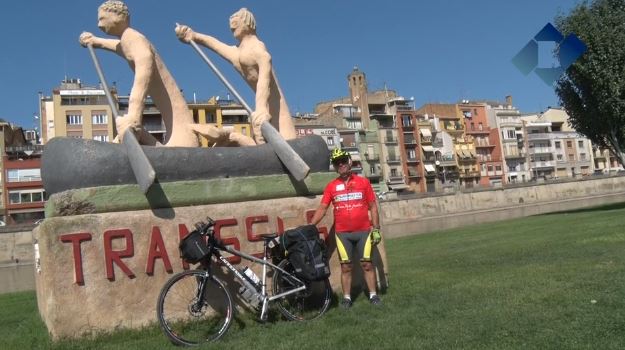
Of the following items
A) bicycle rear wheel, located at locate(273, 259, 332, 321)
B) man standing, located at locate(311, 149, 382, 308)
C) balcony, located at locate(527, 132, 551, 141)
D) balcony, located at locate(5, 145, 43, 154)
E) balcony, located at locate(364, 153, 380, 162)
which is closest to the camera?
bicycle rear wheel, located at locate(273, 259, 332, 321)

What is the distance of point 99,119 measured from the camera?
225 feet

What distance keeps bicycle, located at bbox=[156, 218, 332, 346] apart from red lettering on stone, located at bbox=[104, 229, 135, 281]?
53cm

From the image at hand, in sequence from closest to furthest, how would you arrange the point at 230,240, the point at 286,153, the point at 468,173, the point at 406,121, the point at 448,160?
the point at 230,240
the point at 286,153
the point at 406,121
the point at 448,160
the point at 468,173

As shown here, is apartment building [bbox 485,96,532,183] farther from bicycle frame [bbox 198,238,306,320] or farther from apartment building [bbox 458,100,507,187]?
bicycle frame [bbox 198,238,306,320]

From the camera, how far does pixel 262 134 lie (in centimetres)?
725

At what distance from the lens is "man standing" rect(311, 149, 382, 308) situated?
6.45 meters

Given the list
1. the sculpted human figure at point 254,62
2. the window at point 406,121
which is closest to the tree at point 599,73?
the sculpted human figure at point 254,62

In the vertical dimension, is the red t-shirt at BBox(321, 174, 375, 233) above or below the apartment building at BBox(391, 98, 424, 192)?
below

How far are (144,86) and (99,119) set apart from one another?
66.2 metres

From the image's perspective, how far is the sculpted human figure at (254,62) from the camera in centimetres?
767

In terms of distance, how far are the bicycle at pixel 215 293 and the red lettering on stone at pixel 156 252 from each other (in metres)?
0.24

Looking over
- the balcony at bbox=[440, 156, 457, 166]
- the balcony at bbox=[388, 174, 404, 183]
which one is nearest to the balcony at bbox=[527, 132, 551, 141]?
the balcony at bbox=[440, 156, 457, 166]

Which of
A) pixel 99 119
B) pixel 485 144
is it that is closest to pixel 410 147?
pixel 485 144

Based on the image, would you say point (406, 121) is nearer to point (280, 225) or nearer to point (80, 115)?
point (80, 115)
